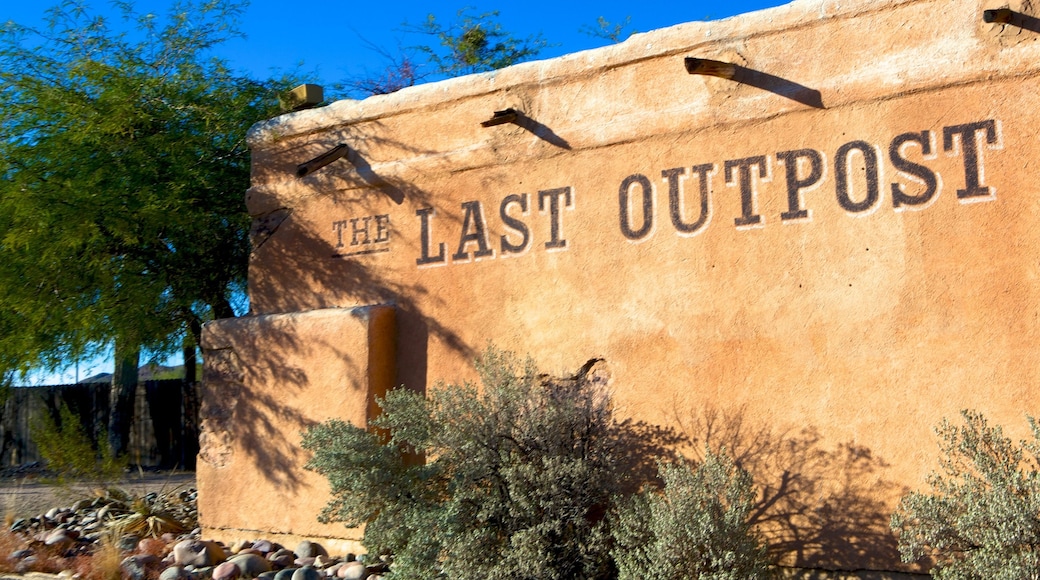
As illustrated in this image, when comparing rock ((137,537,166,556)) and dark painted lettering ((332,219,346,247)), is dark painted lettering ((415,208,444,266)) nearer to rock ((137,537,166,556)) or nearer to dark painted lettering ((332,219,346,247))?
dark painted lettering ((332,219,346,247))

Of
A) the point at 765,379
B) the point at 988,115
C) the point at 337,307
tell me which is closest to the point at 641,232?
the point at 765,379

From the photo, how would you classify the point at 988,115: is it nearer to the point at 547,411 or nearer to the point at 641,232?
the point at 641,232

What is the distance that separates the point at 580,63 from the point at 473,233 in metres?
1.42

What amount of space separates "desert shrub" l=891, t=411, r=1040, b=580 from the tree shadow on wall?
25 centimetres

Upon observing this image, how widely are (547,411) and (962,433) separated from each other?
2365 millimetres

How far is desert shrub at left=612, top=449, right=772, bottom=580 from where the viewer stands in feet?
17.0

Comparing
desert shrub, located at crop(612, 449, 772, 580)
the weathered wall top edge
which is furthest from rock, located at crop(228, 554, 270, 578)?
the weathered wall top edge

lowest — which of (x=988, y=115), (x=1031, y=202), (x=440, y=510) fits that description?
(x=440, y=510)

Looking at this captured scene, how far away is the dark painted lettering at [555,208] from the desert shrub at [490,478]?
0.86m

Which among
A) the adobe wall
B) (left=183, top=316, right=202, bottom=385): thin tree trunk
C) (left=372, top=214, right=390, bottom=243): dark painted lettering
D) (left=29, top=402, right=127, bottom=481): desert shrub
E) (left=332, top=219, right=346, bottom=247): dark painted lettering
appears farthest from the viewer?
(left=183, top=316, right=202, bottom=385): thin tree trunk

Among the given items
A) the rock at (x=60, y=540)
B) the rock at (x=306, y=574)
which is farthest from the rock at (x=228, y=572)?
the rock at (x=60, y=540)

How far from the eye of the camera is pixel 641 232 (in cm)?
638

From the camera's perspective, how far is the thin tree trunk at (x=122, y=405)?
13602 mm

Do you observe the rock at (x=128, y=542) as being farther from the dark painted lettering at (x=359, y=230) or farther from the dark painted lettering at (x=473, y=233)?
the dark painted lettering at (x=473, y=233)
